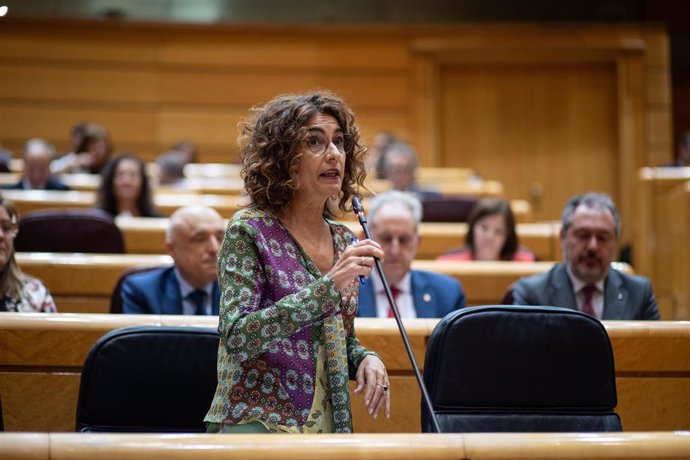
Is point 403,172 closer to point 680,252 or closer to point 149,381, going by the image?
point 680,252

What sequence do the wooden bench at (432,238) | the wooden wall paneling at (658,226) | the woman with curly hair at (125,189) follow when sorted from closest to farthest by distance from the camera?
the wooden bench at (432,238) → the wooden wall paneling at (658,226) → the woman with curly hair at (125,189)

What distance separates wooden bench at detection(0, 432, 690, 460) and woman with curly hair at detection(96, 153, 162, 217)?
3.20 metres

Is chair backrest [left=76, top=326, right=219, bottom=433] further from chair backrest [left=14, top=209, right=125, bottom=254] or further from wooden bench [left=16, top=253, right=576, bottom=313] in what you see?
chair backrest [left=14, top=209, right=125, bottom=254]

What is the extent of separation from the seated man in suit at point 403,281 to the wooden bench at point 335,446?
1378 millimetres

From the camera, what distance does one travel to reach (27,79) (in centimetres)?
784

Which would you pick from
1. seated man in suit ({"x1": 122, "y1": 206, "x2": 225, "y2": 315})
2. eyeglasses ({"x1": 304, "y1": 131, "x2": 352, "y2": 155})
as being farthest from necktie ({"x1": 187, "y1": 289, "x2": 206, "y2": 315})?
eyeglasses ({"x1": 304, "y1": 131, "x2": 352, "y2": 155})

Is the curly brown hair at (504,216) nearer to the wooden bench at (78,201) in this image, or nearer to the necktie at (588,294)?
the necktie at (588,294)

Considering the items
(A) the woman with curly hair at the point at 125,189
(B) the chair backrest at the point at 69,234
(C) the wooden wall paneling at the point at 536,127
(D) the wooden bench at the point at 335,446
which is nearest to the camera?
(D) the wooden bench at the point at 335,446

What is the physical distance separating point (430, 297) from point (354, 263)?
133 cm

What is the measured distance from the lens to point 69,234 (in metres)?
3.57

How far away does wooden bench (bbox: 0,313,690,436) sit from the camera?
2.12 m

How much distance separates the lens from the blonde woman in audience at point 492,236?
367 centimetres

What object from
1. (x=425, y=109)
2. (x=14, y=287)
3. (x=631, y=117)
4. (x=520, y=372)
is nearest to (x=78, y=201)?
(x=14, y=287)

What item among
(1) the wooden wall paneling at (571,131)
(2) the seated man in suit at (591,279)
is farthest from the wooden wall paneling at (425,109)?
(2) the seated man in suit at (591,279)
